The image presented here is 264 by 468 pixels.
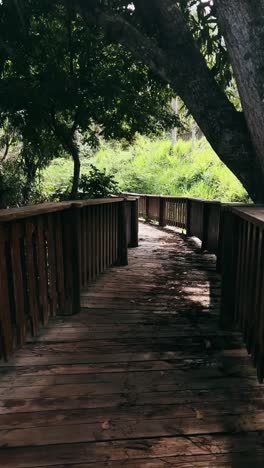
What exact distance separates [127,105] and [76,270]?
16.7 ft

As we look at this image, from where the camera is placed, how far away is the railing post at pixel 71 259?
3734mm

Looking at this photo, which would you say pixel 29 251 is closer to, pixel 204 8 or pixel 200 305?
pixel 200 305

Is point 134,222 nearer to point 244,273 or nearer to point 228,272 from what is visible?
point 228,272

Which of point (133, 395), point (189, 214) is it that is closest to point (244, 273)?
point (133, 395)

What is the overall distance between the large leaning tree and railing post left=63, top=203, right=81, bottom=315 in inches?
86.7

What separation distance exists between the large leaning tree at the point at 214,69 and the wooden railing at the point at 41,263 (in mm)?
1824

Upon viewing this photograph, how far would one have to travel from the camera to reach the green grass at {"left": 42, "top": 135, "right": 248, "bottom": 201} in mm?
18589

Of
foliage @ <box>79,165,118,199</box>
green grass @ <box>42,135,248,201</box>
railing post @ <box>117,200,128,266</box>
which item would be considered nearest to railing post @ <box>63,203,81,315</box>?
railing post @ <box>117,200,128,266</box>

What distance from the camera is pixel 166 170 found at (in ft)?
76.4

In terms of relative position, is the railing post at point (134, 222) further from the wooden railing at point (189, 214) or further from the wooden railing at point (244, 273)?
the wooden railing at point (244, 273)

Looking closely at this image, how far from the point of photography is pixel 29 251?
2.82m

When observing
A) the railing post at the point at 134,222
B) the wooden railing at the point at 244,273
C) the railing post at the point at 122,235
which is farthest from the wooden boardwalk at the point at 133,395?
the railing post at the point at 134,222

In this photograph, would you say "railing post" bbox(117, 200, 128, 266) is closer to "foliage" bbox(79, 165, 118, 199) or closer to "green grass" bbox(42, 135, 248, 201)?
"foliage" bbox(79, 165, 118, 199)

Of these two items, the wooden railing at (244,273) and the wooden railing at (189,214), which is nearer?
the wooden railing at (244,273)
